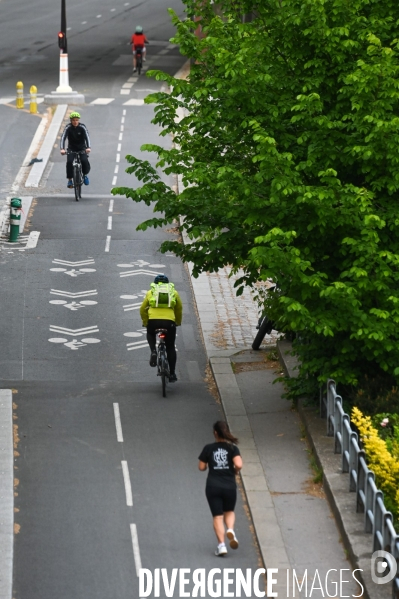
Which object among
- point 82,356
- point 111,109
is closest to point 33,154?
point 111,109

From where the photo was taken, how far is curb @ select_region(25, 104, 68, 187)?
104 ft

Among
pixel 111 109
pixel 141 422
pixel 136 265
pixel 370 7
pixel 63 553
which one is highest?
pixel 370 7

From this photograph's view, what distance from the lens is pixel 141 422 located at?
15.9 meters

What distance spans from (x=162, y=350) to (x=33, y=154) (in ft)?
65.2

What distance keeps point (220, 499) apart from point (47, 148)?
25.6 meters

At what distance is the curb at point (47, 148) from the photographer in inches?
1251

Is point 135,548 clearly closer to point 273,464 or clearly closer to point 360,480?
point 360,480

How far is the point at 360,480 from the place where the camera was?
1232cm

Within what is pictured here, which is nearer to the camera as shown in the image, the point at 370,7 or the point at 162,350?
the point at 370,7

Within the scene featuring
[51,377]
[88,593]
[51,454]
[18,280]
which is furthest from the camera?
[18,280]

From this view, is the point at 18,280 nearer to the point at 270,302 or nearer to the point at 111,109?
the point at 270,302

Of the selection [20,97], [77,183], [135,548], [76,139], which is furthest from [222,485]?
[20,97]

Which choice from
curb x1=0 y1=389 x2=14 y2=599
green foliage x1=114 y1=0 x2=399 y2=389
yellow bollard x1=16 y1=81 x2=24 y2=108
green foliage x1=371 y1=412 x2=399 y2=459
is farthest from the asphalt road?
yellow bollard x1=16 y1=81 x2=24 y2=108

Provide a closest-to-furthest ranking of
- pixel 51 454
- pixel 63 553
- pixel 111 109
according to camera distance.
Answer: pixel 63 553
pixel 51 454
pixel 111 109
